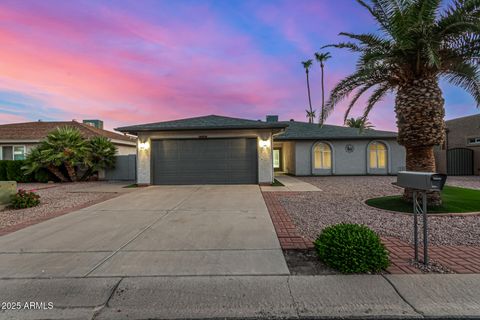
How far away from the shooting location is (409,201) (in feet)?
22.6

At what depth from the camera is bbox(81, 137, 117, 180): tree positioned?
14796 millimetres

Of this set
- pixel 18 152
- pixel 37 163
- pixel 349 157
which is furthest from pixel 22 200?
pixel 349 157

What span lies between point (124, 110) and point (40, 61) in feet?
30.9

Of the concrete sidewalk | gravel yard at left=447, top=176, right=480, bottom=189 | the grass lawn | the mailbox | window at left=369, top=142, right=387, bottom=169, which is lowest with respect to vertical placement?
the concrete sidewalk

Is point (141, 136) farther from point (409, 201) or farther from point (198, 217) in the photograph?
point (409, 201)

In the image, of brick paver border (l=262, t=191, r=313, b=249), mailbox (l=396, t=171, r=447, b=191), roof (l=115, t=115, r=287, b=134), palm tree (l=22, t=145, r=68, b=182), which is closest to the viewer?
mailbox (l=396, t=171, r=447, b=191)

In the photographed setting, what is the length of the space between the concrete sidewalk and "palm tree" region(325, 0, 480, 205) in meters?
4.70

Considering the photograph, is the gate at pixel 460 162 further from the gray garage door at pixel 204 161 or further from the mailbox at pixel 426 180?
the mailbox at pixel 426 180

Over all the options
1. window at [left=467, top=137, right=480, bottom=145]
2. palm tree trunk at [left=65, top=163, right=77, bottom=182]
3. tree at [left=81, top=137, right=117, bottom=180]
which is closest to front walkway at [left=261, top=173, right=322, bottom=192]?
tree at [left=81, top=137, right=117, bottom=180]

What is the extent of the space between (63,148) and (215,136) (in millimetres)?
9435

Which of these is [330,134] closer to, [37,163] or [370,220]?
[370,220]

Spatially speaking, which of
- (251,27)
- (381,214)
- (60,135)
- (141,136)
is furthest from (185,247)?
(60,135)

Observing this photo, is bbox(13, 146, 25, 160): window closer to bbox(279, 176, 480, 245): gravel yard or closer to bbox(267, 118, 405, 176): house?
bbox(267, 118, 405, 176): house

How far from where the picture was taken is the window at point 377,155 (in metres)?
17.1
